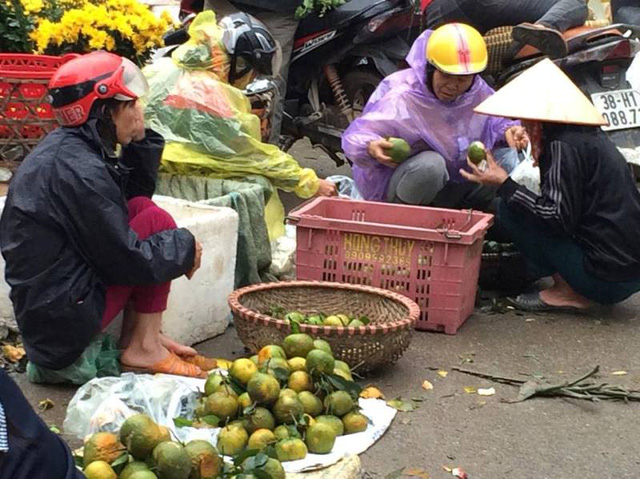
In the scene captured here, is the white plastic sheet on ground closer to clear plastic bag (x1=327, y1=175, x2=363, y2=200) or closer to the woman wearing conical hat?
the woman wearing conical hat

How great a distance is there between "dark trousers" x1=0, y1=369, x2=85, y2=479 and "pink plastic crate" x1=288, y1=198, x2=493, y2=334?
310cm

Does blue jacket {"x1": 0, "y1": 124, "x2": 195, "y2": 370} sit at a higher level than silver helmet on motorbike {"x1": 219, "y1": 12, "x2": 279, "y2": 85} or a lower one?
lower

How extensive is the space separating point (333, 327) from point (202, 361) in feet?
1.94

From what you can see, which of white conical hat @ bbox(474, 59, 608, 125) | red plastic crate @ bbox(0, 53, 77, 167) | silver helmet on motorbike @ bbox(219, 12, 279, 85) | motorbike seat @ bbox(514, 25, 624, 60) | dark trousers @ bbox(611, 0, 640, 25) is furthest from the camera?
dark trousers @ bbox(611, 0, 640, 25)

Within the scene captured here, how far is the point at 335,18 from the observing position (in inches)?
289

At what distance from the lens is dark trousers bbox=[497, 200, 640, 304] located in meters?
5.07

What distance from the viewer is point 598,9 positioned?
1188 centimetres

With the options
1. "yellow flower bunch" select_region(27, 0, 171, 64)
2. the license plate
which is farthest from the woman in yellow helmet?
the license plate

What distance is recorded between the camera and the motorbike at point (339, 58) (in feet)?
24.1

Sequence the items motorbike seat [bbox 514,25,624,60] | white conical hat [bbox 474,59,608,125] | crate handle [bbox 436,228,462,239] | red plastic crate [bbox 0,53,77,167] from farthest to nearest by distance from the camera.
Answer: motorbike seat [bbox 514,25,624,60], red plastic crate [bbox 0,53,77,167], white conical hat [bbox 474,59,608,125], crate handle [bbox 436,228,462,239]

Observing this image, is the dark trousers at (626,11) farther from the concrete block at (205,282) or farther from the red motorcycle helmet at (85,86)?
the red motorcycle helmet at (85,86)

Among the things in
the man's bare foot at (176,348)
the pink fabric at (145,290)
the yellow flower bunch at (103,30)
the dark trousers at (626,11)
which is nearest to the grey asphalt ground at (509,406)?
the man's bare foot at (176,348)

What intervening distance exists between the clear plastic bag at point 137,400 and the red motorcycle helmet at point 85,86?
3.18 ft

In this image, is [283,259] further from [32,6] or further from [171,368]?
[32,6]
